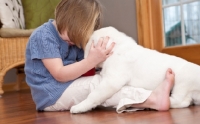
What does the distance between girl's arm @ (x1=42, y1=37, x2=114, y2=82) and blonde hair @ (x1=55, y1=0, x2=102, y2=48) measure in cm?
8

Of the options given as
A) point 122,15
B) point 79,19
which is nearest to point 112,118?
point 79,19

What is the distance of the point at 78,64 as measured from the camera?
1.34 metres

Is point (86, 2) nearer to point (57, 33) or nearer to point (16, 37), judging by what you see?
point (57, 33)

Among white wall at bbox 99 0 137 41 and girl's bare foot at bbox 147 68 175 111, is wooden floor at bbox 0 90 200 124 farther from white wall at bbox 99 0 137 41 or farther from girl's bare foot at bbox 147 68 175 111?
white wall at bbox 99 0 137 41

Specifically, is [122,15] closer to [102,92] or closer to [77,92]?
[77,92]

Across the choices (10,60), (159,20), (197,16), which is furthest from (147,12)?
(10,60)

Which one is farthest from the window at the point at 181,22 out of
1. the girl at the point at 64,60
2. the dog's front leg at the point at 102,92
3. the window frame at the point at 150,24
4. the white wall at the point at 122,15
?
the dog's front leg at the point at 102,92

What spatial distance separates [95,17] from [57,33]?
0.57 ft

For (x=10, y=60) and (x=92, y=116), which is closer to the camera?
(x=92, y=116)

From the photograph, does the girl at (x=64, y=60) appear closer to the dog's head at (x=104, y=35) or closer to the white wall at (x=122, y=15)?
the dog's head at (x=104, y=35)

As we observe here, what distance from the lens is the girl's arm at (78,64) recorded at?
129 cm

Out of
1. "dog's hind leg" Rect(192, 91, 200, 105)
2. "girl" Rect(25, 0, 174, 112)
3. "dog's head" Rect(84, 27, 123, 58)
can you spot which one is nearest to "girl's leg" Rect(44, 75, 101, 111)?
"girl" Rect(25, 0, 174, 112)

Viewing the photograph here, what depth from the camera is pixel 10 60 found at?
2750 millimetres

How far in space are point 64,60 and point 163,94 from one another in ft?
1.59
